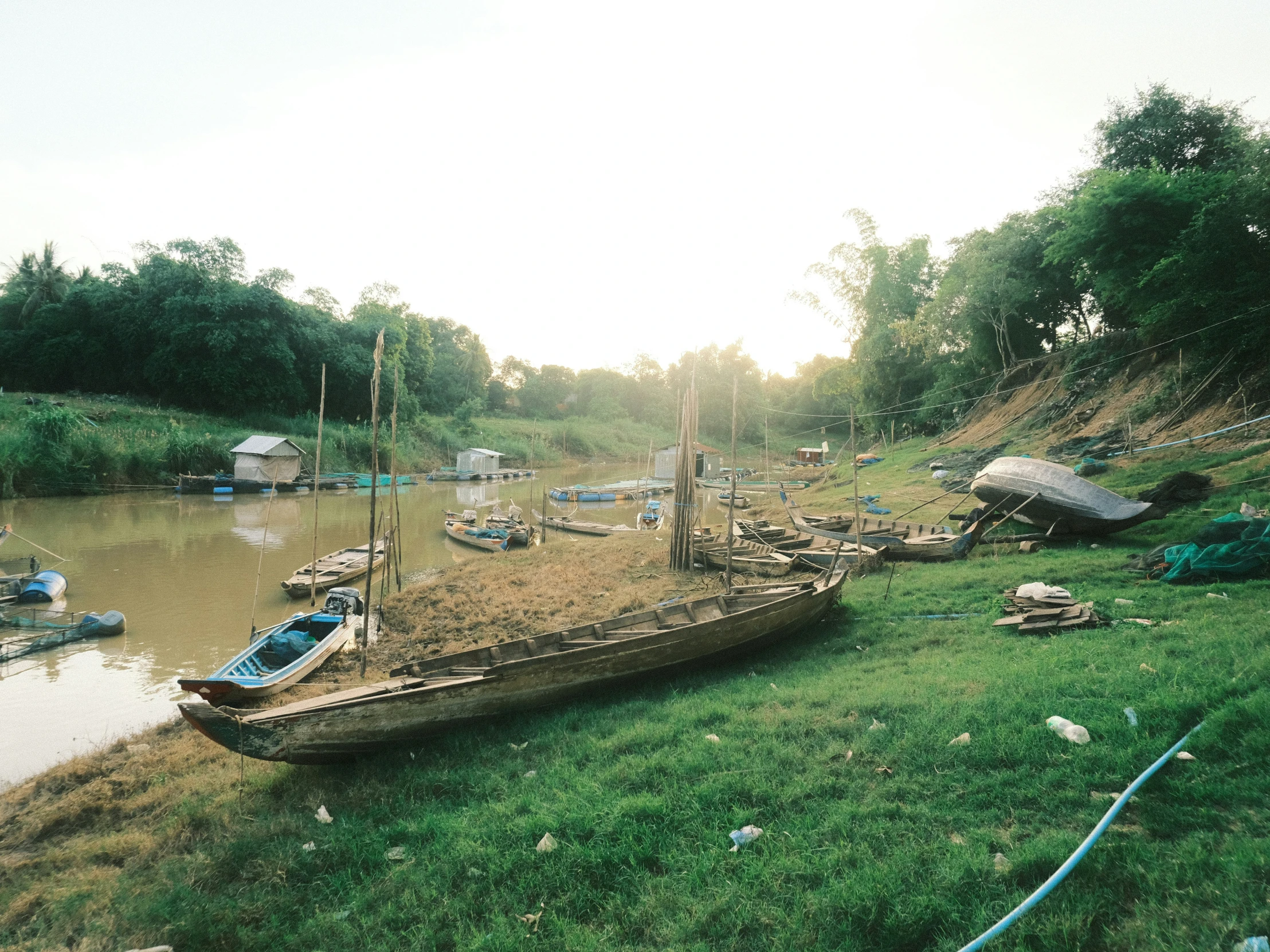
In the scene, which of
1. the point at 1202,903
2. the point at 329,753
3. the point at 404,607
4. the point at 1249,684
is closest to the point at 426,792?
the point at 329,753

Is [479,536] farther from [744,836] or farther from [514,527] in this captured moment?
[744,836]

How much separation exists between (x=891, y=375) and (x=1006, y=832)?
37.1 meters

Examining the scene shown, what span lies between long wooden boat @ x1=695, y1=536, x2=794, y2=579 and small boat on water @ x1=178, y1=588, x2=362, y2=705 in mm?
6783

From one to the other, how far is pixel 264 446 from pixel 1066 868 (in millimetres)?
35442

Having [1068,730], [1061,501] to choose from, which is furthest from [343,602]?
[1061,501]

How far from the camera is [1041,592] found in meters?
7.82

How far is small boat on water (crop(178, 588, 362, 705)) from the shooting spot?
22.9ft

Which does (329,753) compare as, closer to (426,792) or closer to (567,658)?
(426,792)

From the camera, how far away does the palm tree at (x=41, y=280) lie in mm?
40500

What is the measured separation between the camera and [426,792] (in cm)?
511

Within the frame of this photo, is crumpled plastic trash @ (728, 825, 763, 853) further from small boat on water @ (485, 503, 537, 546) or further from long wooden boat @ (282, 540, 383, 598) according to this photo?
small boat on water @ (485, 503, 537, 546)

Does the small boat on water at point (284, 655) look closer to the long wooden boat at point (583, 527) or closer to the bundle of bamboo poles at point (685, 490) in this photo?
the bundle of bamboo poles at point (685, 490)

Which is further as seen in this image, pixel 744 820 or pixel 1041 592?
pixel 1041 592

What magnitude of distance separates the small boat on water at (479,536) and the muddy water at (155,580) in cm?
35
